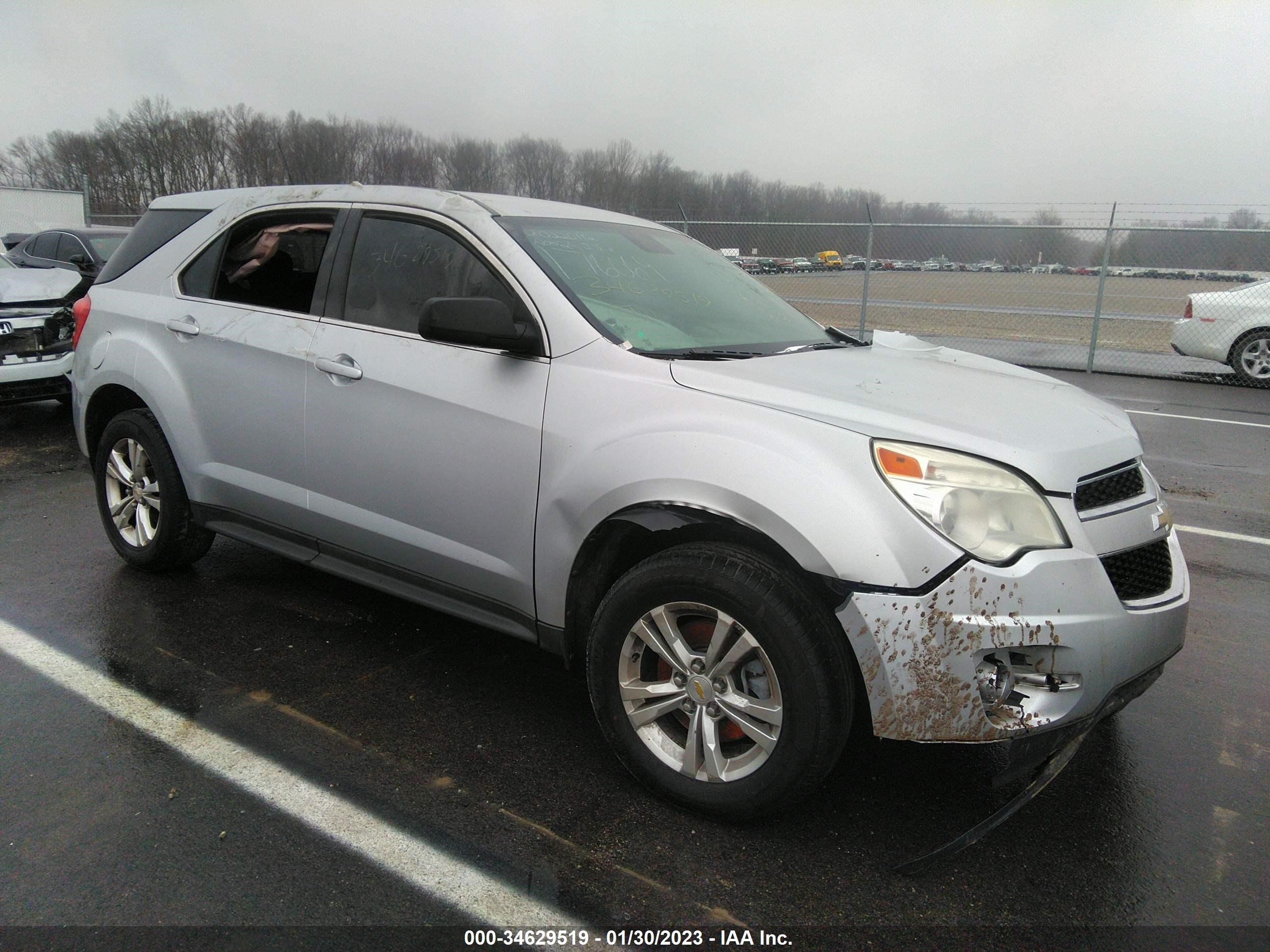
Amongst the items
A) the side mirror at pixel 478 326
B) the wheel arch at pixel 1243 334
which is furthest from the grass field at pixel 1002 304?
the side mirror at pixel 478 326

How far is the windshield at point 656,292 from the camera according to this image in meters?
3.02

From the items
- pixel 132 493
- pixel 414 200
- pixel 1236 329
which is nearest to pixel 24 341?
pixel 132 493

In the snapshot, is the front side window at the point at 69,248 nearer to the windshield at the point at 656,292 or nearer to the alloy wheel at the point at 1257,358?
the windshield at the point at 656,292

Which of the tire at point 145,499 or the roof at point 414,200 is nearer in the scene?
Result: the roof at point 414,200

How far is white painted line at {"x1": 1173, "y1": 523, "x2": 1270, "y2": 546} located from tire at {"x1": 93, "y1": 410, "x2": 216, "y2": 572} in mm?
5407

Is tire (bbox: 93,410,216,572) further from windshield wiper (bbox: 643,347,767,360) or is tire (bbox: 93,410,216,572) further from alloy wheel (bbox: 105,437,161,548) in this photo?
windshield wiper (bbox: 643,347,767,360)

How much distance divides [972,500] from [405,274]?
2.16 meters

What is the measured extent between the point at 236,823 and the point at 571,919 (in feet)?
3.37

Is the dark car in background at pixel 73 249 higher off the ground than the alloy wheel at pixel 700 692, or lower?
higher

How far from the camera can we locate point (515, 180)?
60.7 metres

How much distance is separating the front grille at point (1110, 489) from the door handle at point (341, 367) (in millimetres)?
2385

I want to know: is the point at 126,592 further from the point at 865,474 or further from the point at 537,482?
the point at 865,474

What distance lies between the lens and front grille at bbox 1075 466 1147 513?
2.39 metres

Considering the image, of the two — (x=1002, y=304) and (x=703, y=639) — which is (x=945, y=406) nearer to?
(x=703, y=639)
